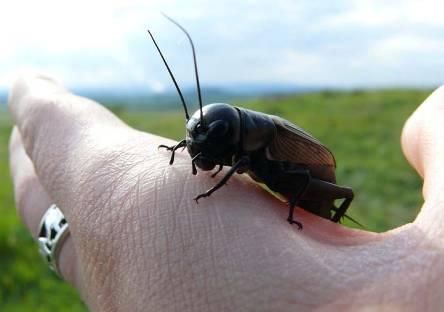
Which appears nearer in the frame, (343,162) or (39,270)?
(39,270)

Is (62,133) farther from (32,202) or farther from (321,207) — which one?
(321,207)

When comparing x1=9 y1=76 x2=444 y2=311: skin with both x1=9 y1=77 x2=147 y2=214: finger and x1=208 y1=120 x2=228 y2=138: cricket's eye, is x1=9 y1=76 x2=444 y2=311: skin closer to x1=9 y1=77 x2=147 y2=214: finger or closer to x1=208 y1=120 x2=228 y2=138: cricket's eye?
x1=9 y1=77 x2=147 y2=214: finger

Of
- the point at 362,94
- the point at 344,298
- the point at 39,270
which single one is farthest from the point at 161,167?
the point at 362,94

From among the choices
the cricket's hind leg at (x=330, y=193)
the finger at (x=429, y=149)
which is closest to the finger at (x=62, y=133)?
the cricket's hind leg at (x=330, y=193)

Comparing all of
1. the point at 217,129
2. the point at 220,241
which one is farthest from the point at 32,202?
the point at 220,241

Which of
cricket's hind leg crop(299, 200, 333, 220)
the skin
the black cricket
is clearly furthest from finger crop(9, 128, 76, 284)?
cricket's hind leg crop(299, 200, 333, 220)

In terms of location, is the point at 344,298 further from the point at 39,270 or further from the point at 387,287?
the point at 39,270
